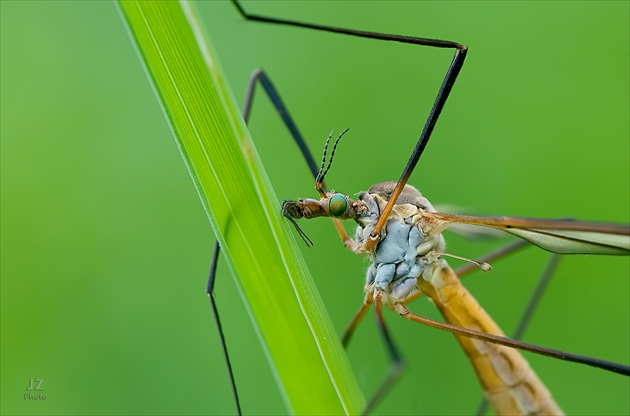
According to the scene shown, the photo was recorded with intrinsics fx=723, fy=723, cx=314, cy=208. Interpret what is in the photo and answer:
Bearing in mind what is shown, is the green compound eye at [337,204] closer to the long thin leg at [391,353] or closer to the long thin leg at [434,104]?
the long thin leg at [434,104]

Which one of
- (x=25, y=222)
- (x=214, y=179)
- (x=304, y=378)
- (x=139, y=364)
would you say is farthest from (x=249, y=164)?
(x=25, y=222)

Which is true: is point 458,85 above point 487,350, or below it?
above

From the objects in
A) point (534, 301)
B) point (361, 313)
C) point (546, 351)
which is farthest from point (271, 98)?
point (534, 301)

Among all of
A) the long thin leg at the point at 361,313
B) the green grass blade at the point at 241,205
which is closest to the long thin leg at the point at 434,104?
the long thin leg at the point at 361,313

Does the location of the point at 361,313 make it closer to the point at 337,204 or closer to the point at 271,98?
the point at 337,204

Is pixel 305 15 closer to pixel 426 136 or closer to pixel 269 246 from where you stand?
pixel 426 136
